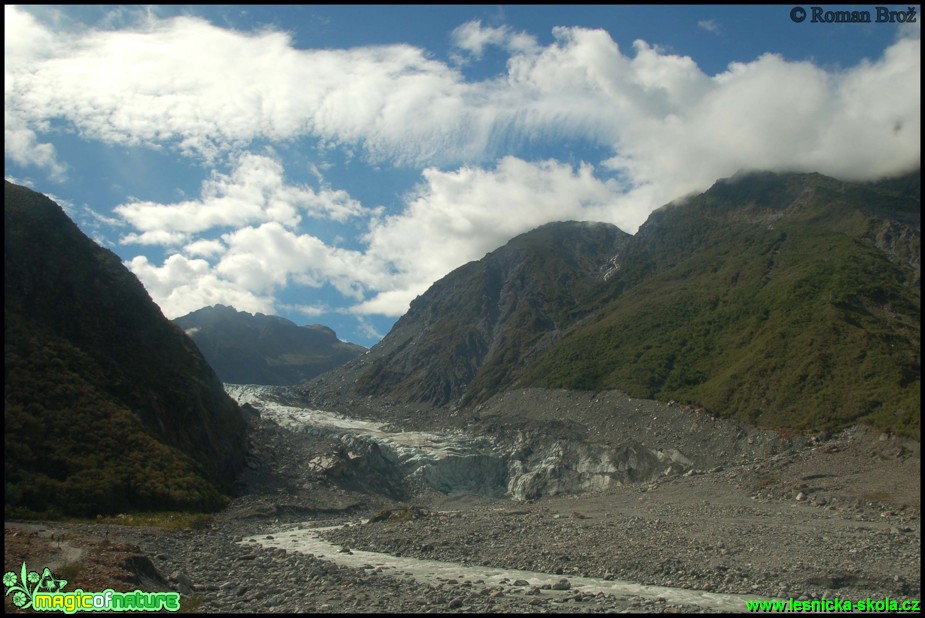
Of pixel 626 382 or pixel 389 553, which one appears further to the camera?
pixel 626 382

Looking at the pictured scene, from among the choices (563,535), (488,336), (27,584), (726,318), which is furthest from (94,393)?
(488,336)

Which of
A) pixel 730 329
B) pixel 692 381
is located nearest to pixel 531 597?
pixel 692 381

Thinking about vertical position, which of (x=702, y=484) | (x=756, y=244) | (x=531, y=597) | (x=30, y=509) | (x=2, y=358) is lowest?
(x=702, y=484)

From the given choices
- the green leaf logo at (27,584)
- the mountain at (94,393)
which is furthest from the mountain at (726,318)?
the green leaf logo at (27,584)

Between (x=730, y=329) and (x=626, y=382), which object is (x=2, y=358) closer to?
(x=626, y=382)

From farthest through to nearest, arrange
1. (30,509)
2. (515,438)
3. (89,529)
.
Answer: (515,438)
(30,509)
(89,529)

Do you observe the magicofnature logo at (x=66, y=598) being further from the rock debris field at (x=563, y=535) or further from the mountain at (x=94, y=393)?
the mountain at (x=94, y=393)

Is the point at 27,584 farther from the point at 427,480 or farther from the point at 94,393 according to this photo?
the point at 427,480

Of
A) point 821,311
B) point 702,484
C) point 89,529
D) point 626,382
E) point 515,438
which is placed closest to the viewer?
point 89,529
